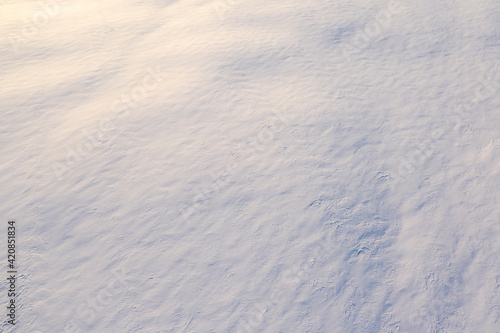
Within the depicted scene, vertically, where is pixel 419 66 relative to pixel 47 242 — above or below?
above

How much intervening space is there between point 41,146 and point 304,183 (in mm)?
4027

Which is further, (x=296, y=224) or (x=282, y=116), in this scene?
(x=282, y=116)

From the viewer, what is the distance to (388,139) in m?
4.79

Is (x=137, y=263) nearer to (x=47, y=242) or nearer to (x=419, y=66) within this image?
(x=47, y=242)

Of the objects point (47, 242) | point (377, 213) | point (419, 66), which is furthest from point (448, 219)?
point (47, 242)

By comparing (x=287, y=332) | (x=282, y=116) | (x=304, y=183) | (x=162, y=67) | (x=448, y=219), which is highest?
(x=162, y=67)

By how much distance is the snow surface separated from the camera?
11.0 feet

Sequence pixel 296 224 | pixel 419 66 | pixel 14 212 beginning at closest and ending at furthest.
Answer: pixel 296 224
pixel 14 212
pixel 419 66

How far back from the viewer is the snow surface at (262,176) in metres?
3.35

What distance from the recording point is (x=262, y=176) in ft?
14.6

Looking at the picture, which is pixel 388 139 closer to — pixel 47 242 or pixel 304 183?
pixel 304 183

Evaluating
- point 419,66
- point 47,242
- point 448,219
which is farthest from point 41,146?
point 419,66

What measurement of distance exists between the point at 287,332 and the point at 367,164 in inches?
96.6

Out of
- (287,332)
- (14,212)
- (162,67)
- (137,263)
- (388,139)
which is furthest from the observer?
(162,67)
